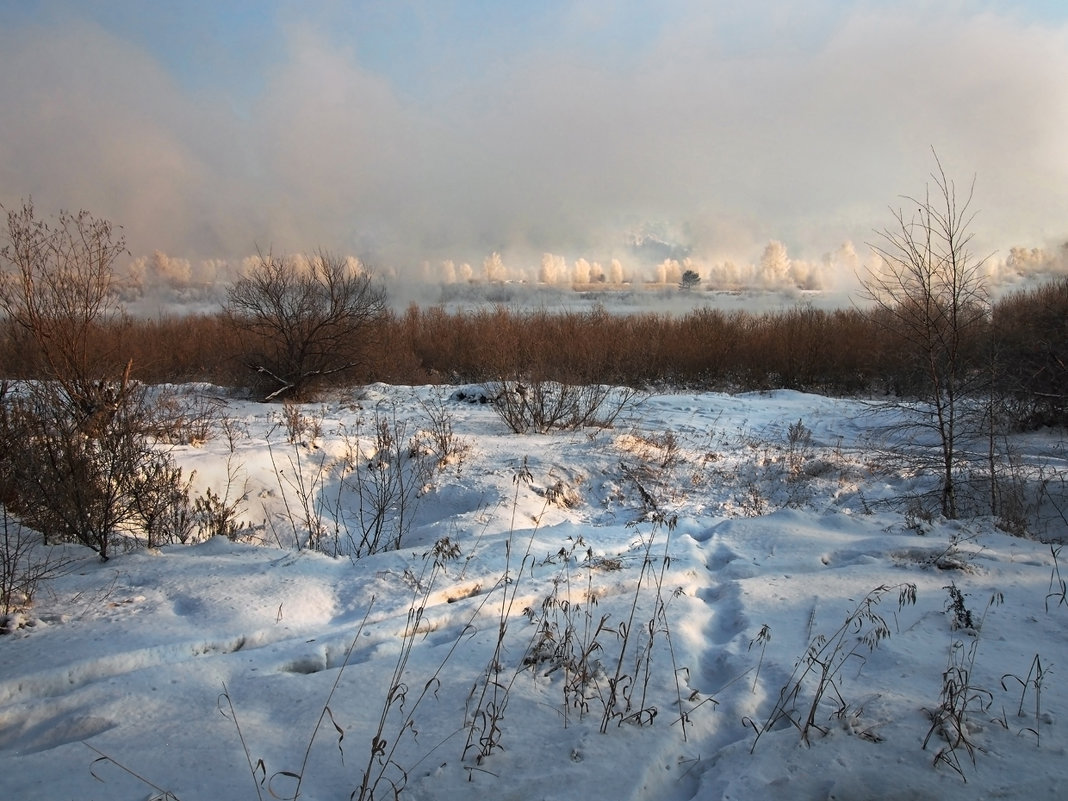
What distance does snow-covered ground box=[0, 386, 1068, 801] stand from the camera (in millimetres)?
1824

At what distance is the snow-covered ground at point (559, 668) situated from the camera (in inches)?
71.8

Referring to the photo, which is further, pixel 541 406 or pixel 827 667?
pixel 541 406

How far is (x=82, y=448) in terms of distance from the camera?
13.2 ft

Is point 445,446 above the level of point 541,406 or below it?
below

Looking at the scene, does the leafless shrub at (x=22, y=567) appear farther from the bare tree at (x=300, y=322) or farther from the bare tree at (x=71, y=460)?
the bare tree at (x=300, y=322)

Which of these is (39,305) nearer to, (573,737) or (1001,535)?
(573,737)

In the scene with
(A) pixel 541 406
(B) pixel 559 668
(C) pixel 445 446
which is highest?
(A) pixel 541 406

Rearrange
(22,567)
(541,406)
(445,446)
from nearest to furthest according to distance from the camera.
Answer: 1. (22,567)
2. (445,446)
3. (541,406)

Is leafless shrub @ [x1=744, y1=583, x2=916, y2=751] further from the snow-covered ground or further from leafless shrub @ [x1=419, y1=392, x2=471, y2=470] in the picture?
leafless shrub @ [x1=419, y1=392, x2=471, y2=470]

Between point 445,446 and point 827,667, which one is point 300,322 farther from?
point 827,667

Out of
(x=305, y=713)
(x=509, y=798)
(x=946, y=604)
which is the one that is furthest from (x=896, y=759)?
(x=305, y=713)

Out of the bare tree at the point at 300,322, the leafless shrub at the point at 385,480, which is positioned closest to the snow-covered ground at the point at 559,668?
the leafless shrub at the point at 385,480

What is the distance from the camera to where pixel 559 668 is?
244 centimetres

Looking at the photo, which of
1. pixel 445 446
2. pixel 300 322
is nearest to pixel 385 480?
pixel 445 446
